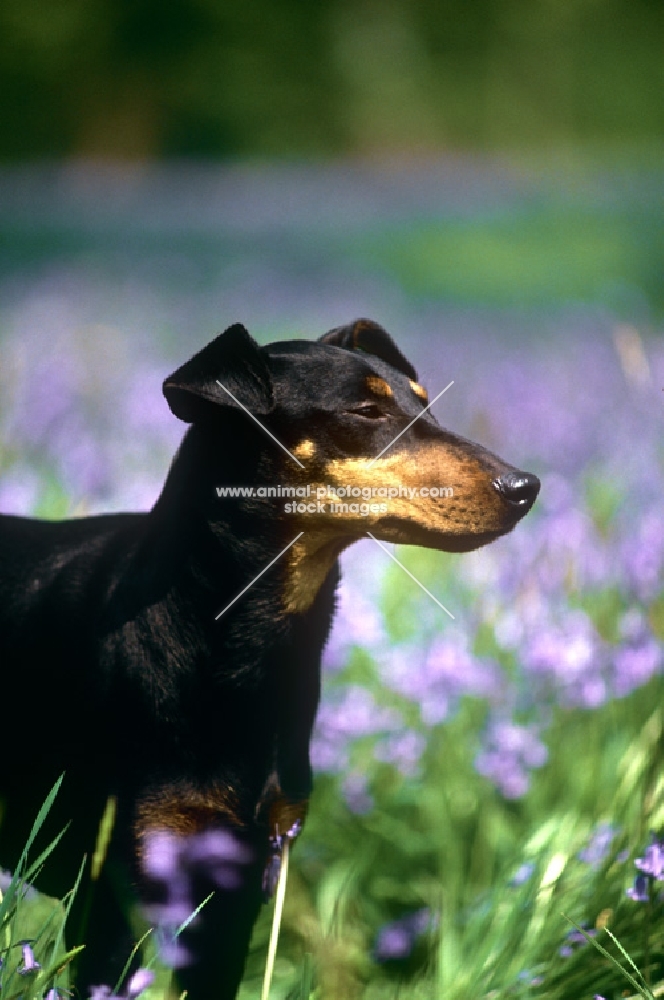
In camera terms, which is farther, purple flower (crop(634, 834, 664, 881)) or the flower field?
the flower field

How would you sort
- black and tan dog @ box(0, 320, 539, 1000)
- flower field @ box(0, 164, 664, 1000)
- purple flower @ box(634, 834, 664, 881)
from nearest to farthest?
1. purple flower @ box(634, 834, 664, 881)
2. black and tan dog @ box(0, 320, 539, 1000)
3. flower field @ box(0, 164, 664, 1000)

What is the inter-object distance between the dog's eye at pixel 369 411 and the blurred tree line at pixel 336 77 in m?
5.65

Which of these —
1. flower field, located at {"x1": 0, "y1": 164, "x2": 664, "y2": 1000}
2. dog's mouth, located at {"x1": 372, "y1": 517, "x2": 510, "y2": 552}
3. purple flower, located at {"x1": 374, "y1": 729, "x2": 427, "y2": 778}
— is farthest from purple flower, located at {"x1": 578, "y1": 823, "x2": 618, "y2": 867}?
dog's mouth, located at {"x1": 372, "y1": 517, "x2": 510, "y2": 552}

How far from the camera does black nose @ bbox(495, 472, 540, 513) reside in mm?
2092

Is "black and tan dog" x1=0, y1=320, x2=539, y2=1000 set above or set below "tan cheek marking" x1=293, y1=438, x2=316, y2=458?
Answer: below

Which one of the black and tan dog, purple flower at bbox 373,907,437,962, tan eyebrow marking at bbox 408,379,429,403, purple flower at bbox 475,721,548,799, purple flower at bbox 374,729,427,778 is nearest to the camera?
→ the black and tan dog

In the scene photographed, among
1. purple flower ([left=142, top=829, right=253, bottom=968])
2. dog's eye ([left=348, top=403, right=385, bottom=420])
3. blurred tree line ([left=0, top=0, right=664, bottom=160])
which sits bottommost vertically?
purple flower ([left=142, top=829, right=253, bottom=968])

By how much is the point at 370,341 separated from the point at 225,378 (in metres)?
0.56

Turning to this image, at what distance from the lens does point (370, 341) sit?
2531 millimetres

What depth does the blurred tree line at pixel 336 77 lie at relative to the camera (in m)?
7.70

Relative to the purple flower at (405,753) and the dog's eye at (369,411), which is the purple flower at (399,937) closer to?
the purple flower at (405,753)

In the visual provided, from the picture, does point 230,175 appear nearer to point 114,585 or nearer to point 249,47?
point 249,47

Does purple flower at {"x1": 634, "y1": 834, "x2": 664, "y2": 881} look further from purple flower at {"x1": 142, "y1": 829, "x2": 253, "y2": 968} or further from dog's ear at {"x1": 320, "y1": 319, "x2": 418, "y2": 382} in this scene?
dog's ear at {"x1": 320, "y1": 319, "x2": 418, "y2": 382}

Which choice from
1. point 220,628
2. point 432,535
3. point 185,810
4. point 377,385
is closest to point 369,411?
point 377,385
